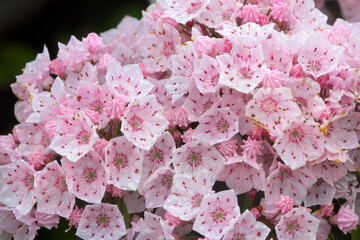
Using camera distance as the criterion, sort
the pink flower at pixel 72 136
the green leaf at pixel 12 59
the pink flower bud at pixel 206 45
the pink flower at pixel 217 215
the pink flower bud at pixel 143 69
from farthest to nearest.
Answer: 1. the green leaf at pixel 12 59
2. the pink flower bud at pixel 143 69
3. the pink flower bud at pixel 206 45
4. the pink flower at pixel 72 136
5. the pink flower at pixel 217 215

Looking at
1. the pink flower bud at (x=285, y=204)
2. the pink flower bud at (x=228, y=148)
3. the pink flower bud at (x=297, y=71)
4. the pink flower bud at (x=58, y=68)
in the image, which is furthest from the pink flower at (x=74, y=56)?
the pink flower bud at (x=285, y=204)

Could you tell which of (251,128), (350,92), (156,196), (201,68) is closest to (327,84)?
(350,92)

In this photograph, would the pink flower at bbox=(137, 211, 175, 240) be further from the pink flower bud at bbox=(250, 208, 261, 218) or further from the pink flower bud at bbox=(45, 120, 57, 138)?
the pink flower bud at bbox=(45, 120, 57, 138)

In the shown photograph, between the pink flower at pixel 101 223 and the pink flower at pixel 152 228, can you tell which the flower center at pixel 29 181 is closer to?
the pink flower at pixel 101 223

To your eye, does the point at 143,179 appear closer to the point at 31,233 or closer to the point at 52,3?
the point at 31,233

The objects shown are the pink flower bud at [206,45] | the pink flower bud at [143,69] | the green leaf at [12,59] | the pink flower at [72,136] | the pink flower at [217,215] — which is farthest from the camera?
the green leaf at [12,59]

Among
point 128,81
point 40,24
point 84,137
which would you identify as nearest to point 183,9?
point 128,81

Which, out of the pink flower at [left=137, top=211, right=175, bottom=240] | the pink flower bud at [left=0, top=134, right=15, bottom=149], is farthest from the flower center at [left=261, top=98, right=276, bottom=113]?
the pink flower bud at [left=0, top=134, right=15, bottom=149]
